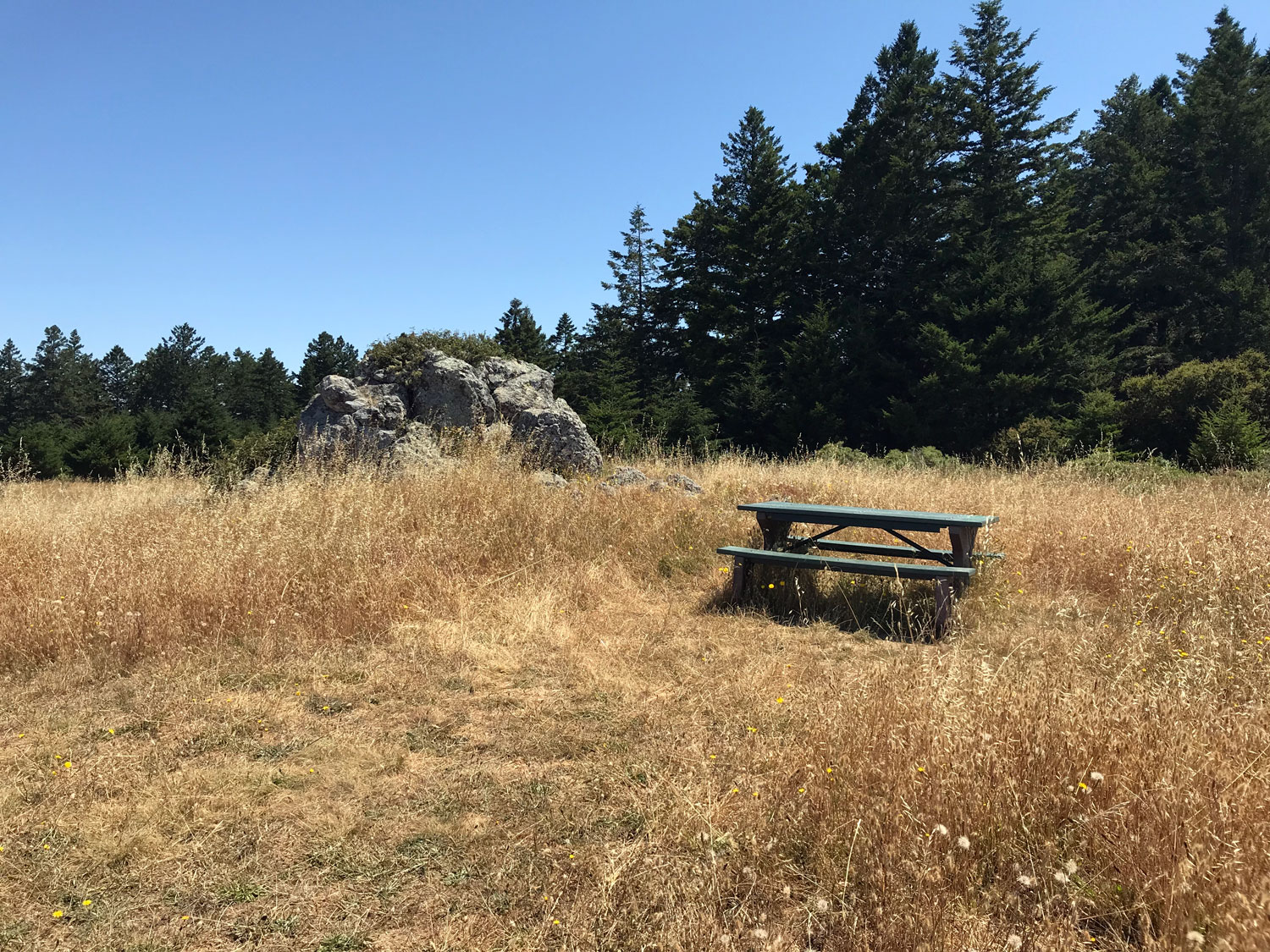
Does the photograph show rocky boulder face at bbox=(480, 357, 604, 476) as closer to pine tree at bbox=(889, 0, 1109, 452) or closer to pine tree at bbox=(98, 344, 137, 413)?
pine tree at bbox=(889, 0, 1109, 452)

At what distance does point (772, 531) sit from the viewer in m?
5.73

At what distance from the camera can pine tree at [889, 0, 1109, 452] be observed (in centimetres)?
1853

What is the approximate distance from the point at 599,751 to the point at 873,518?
109 inches

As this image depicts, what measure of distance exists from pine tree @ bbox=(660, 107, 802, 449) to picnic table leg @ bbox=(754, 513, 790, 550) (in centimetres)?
1633

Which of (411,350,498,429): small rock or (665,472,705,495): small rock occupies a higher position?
(411,350,498,429): small rock

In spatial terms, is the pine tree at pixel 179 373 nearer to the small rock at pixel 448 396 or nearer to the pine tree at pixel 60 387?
the pine tree at pixel 60 387

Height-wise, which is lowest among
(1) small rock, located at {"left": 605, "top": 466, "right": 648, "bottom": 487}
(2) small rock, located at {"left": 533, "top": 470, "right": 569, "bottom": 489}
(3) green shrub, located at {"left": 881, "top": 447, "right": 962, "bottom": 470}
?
(3) green shrub, located at {"left": 881, "top": 447, "right": 962, "bottom": 470}

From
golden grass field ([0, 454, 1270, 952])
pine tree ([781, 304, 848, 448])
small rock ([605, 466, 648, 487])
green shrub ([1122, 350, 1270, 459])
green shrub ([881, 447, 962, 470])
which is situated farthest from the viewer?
pine tree ([781, 304, 848, 448])

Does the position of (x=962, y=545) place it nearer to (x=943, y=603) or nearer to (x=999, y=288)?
(x=943, y=603)

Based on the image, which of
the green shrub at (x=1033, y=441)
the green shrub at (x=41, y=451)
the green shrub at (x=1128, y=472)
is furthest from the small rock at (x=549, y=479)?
the green shrub at (x=41, y=451)

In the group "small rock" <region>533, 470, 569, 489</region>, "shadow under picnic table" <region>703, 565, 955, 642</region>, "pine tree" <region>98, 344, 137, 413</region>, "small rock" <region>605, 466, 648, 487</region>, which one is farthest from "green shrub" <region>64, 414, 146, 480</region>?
"pine tree" <region>98, 344, 137, 413</region>

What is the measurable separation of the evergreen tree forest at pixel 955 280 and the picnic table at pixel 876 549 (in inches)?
378

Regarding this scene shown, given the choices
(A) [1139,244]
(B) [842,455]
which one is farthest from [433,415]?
(A) [1139,244]

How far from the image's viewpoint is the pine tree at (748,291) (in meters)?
22.9
